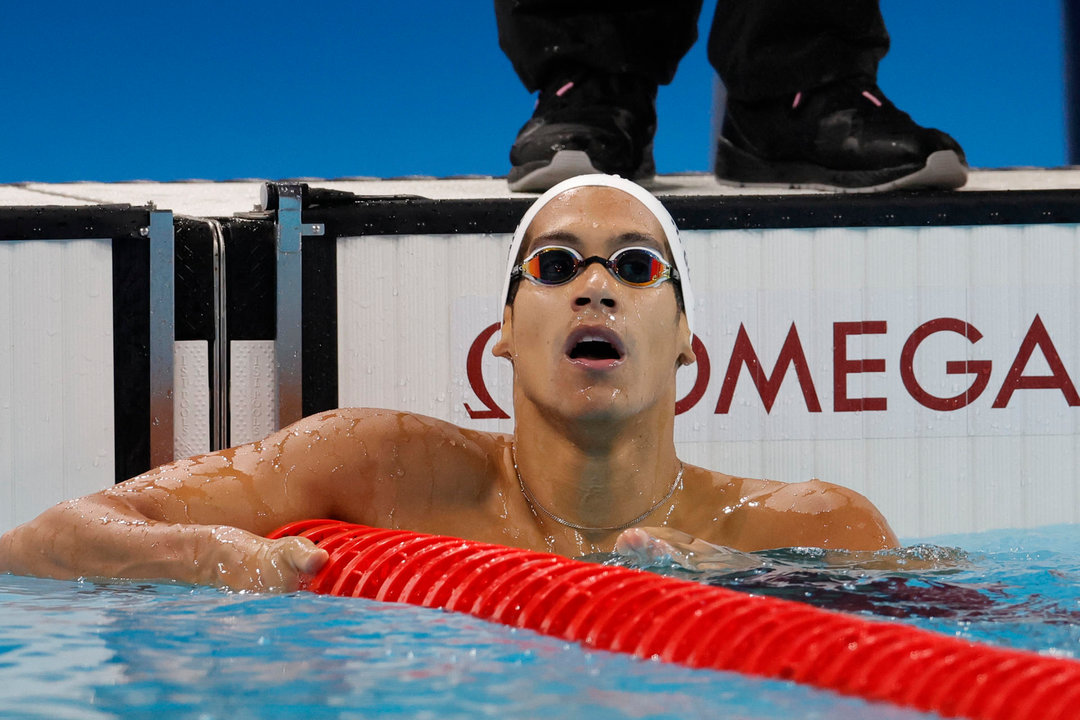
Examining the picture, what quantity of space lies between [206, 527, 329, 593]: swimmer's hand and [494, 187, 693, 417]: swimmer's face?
1.94 feet

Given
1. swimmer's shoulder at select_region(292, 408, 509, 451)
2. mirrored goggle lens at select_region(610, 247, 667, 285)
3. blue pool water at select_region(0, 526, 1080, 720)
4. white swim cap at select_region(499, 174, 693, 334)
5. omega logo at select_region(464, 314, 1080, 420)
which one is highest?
white swim cap at select_region(499, 174, 693, 334)

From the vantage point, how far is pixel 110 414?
319 cm

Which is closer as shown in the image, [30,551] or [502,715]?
[502,715]

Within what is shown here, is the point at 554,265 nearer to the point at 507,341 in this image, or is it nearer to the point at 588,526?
the point at 507,341

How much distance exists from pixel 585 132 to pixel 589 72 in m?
0.31

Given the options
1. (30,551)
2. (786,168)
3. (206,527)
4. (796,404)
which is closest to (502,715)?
(206,527)

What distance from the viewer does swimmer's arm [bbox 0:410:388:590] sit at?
1.91 metres

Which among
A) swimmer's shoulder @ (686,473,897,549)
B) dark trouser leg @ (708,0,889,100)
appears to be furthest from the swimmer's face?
dark trouser leg @ (708,0,889,100)

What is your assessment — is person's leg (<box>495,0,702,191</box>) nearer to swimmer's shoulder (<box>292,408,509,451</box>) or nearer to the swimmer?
the swimmer

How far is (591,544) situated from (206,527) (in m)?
0.77

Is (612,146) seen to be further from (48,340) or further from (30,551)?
(30,551)

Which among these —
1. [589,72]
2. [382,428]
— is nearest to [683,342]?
[382,428]

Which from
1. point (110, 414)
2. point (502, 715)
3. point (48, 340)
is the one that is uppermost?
point (48, 340)

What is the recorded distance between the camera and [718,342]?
321 cm
